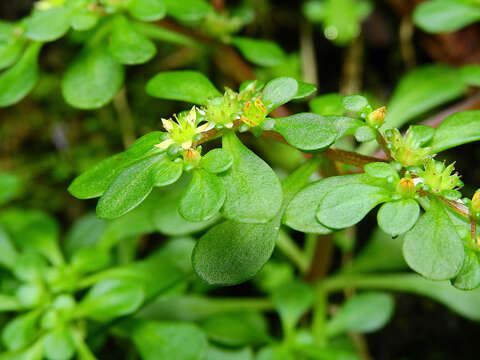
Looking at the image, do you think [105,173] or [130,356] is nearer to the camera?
[105,173]

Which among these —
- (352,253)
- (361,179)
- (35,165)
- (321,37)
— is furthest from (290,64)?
(361,179)

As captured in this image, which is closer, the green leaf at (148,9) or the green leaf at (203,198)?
the green leaf at (203,198)

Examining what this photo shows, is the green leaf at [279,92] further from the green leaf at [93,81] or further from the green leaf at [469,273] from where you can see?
the green leaf at [93,81]

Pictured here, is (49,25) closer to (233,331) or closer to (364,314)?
(233,331)

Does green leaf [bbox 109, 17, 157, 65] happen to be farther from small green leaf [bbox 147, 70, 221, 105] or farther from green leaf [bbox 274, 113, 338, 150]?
green leaf [bbox 274, 113, 338, 150]

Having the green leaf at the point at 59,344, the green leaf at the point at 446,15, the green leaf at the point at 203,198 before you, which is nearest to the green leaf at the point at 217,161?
the green leaf at the point at 203,198

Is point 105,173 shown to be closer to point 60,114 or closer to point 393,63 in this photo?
point 60,114
